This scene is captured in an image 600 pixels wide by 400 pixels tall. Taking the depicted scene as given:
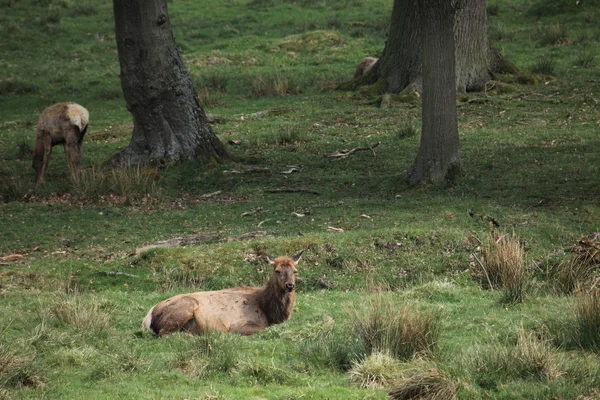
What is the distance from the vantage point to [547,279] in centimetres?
1105

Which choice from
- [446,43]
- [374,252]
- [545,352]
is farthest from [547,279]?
[446,43]

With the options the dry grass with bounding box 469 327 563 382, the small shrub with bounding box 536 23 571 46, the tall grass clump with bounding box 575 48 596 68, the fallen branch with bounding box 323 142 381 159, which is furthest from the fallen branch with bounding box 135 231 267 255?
the small shrub with bounding box 536 23 571 46

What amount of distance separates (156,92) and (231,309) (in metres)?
9.21

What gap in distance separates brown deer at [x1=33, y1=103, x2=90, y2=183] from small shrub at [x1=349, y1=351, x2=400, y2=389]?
450 inches

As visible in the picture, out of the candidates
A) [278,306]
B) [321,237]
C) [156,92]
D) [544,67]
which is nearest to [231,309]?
[278,306]

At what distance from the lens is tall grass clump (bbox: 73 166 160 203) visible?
1661 cm

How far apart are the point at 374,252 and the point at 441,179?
395 cm

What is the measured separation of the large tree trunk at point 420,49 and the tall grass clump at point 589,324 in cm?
1505

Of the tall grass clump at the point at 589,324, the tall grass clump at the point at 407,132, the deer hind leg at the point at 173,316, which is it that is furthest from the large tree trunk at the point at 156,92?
the tall grass clump at the point at 589,324

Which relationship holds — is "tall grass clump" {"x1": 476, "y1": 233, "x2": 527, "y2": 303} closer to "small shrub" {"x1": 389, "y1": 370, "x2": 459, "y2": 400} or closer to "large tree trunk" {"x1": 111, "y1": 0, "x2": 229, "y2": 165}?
"small shrub" {"x1": 389, "y1": 370, "x2": 459, "y2": 400}

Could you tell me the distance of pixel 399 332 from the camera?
27.8ft

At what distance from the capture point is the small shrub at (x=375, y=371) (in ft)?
25.7

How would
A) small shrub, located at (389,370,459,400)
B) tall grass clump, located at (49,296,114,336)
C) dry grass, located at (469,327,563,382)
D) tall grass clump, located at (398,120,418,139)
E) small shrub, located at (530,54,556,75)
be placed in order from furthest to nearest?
small shrub, located at (530,54,556,75)
tall grass clump, located at (398,120,418,139)
tall grass clump, located at (49,296,114,336)
dry grass, located at (469,327,563,382)
small shrub, located at (389,370,459,400)

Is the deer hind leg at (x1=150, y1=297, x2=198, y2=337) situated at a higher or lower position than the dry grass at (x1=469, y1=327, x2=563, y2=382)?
lower
